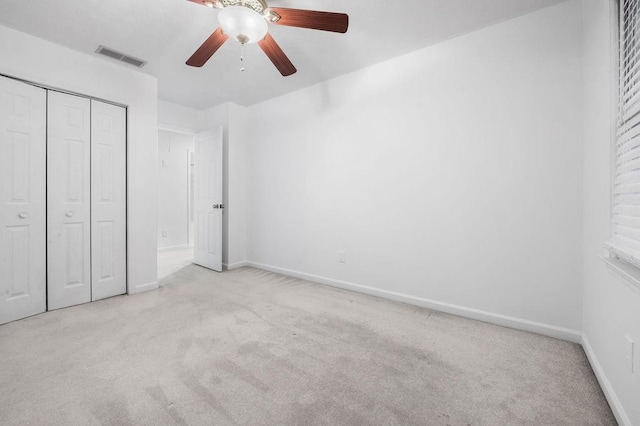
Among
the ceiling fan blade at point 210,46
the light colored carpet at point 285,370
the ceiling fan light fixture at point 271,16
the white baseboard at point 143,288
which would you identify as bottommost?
the light colored carpet at point 285,370

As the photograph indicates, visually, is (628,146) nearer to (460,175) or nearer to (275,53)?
(460,175)

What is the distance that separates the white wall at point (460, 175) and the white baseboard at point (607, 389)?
0.28 m

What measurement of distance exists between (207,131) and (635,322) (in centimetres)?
477

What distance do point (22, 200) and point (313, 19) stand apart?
2970 mm

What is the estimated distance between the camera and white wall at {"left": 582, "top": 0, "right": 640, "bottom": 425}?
1235mm

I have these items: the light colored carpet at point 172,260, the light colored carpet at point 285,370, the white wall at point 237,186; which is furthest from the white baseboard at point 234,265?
the light colored carpet at point 285,370

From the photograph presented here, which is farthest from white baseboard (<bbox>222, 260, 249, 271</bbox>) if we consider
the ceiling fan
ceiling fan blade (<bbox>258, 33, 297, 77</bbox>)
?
the ceiling fan

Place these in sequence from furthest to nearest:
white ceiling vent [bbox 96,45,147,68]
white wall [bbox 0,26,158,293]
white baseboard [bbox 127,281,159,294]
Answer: white baseboard [bbox 127,281,159,294] → white ceiling vent [bbox 96,45,147,68] → white wall [bbox 0,26,158,293]

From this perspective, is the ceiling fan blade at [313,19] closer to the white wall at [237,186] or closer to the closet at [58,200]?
the closet at [58,200]

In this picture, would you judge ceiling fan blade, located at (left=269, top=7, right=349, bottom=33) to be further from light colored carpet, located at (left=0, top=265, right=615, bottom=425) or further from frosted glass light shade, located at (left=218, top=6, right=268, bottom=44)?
light colored carpet, located at (left=0, top=265, right=615, bottom=425)

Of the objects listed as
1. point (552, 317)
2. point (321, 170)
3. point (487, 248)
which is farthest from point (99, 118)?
point (552, 317)

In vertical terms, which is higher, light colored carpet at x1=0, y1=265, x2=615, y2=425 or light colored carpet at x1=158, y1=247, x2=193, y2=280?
light colored carpet at x1=158, y1=247, x2=193, y2=280

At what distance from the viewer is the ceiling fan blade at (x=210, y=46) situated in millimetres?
1845

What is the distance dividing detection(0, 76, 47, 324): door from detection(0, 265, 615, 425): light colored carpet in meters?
0.25
